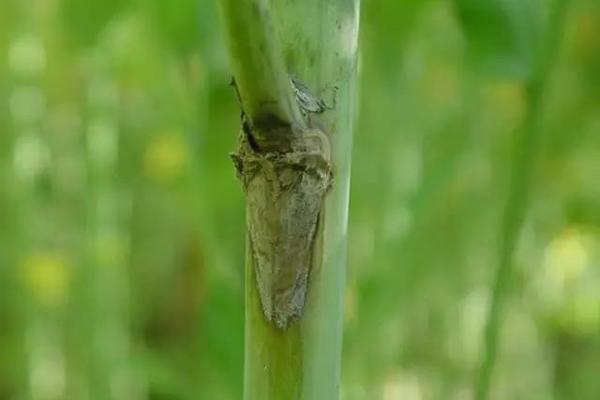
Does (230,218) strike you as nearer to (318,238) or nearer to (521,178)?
(521,178)

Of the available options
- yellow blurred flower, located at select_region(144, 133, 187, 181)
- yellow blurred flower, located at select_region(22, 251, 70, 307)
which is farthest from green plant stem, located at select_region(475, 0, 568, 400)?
yellow blurred flower, located at select_region(22, 251, 70, 307)

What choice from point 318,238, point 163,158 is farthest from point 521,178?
point 163,158

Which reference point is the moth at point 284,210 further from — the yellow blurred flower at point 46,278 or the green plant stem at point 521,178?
the yellow blurred flower at point 46,278

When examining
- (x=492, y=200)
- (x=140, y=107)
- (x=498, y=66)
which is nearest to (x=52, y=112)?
(x=140, y=107)

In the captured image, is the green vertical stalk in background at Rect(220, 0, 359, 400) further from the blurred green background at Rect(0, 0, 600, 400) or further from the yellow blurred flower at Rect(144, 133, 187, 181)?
the yellow blurred flower at Rect(144, 133, 187, 181)

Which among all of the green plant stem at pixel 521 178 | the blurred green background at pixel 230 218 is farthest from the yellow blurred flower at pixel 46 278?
the green plant stem at pixel 521 178
